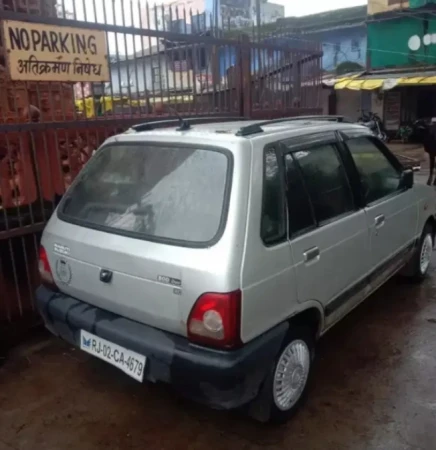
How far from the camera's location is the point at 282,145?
258 centimetres

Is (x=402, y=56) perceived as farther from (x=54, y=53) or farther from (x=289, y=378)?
(x=289, y=378)

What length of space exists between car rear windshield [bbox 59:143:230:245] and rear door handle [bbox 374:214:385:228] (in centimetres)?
151

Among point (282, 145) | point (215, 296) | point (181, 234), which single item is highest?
point (282, 145)

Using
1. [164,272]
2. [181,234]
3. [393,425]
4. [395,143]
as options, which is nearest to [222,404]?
[164,272]

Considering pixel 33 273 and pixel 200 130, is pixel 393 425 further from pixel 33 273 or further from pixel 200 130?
pixel 33 273

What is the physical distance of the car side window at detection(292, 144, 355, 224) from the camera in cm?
273

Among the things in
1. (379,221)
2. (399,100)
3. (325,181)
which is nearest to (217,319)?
(325,181)

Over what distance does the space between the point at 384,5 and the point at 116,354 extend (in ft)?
64.9

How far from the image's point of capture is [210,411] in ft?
8.92

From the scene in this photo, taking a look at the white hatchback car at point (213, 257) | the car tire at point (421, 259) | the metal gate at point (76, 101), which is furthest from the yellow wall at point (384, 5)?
the white hatchback car at point (213, 257)

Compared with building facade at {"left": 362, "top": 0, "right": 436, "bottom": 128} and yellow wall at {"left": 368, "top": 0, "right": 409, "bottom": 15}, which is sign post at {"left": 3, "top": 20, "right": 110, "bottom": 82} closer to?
building facade at {"left": 362, "top": 0, "right": 436, "bottom": 128}

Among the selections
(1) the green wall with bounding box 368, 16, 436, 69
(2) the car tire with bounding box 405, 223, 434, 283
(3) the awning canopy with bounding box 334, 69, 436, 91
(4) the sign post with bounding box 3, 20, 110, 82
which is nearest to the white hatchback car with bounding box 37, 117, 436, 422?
(4) the sign post with bounding box 3, 20, 110, 82

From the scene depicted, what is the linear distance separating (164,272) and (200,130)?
0.95 m

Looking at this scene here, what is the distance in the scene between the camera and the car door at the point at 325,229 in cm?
255
